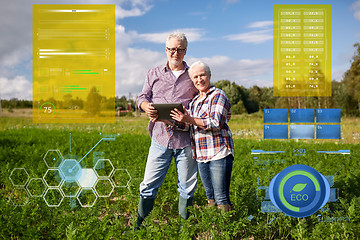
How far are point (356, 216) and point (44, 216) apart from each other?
334cm

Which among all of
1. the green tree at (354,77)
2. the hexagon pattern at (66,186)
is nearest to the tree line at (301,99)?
the green tree at (354,77)

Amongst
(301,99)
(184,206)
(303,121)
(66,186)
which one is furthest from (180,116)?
(301,99)

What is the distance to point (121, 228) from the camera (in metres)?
3.11

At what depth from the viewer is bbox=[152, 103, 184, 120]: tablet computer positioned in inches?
103

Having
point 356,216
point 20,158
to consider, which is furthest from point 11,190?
point 356,216

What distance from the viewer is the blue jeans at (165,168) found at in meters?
2.94

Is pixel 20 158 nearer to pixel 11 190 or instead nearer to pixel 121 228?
pixel 11 190

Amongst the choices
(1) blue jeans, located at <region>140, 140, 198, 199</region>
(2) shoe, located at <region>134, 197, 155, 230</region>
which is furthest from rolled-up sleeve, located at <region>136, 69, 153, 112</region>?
(2) shoe, located at <region>134, 197, 155, 230</region>

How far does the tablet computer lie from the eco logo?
1058 millimetres

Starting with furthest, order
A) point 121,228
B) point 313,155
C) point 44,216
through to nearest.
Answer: point 313,155, point 44,216, point 121,228

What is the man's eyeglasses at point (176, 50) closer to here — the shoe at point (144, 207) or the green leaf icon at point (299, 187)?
the shoe at point (144, 207)

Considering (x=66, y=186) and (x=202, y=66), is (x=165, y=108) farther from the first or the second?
(x=66, y=186)

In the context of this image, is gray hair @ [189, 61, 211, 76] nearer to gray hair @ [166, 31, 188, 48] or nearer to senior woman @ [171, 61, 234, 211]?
senior woman @ [171, 61, 234, 211]

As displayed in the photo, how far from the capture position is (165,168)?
3.07 metres
